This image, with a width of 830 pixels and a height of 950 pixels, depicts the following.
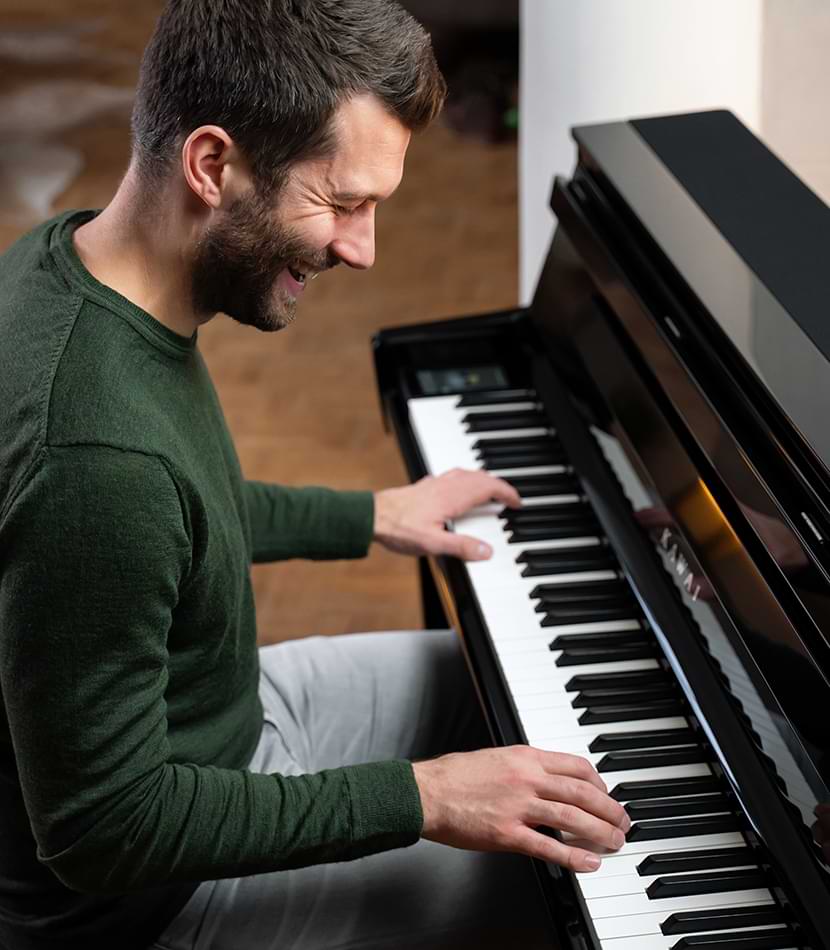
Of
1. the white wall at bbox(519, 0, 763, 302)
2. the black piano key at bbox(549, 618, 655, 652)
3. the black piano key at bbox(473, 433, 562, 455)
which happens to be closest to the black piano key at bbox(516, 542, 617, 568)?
the black piano key at bbox(549, 618, 655, 652)

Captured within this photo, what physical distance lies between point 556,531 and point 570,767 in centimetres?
45

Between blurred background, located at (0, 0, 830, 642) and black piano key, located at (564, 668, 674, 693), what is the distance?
123 cm

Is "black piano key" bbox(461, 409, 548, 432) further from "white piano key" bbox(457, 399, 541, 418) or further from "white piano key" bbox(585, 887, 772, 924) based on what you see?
"white piano key" bbox(585, 887, 772, 924)

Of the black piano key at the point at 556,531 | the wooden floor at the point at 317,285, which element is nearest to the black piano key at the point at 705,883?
the black piano key at the point at 556,531

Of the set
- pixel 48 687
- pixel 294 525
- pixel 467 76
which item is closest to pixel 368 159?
pixel 48 687

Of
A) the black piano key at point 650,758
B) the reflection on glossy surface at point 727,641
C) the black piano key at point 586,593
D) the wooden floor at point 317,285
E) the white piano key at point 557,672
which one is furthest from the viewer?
the wooden floor at point 317,285

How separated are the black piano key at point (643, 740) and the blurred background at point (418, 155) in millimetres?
1312

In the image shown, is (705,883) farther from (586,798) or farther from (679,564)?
(679,564)

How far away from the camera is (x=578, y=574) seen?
1542 mm

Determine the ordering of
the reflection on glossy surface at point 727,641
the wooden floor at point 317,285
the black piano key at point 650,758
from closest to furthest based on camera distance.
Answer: the reflection on glossy surface at point 727,641 < the black piano key at point 650,758 < the wooden floor at point 317,285

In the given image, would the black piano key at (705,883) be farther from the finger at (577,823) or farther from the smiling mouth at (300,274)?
the smiling mouth at (300,274)

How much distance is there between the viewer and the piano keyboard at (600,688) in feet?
3.68

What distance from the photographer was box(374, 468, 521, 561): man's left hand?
1.64 m

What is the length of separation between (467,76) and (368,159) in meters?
4.51
